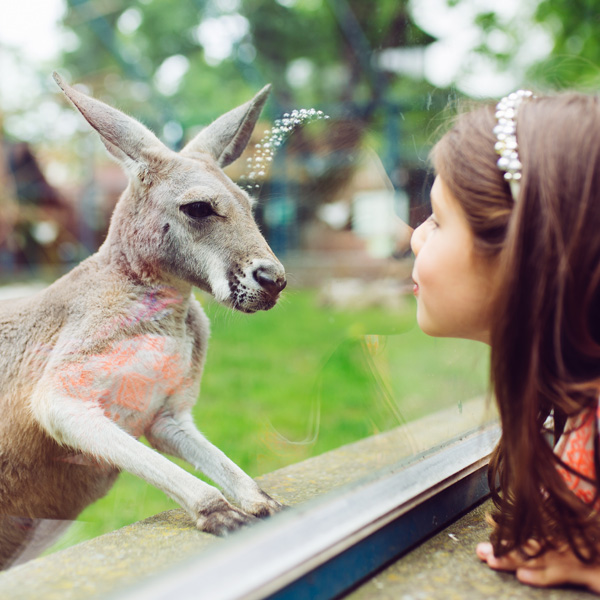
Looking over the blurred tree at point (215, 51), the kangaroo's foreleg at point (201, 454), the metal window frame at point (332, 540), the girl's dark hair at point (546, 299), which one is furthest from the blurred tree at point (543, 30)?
the kangaroo's foreleg at point (201, 454)

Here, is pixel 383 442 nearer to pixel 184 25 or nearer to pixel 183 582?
pixel 183 582

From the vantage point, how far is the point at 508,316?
929mm

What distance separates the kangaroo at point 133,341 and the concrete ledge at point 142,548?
0.26 feet

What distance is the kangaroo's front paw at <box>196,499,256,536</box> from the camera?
0.98 meters

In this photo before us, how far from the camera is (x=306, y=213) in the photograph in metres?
1.81

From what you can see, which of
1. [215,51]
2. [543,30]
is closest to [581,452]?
[215,51]

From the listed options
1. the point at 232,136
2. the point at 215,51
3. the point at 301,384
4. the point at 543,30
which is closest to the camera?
the point at 232,136

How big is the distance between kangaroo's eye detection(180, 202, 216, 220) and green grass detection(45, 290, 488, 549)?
0.17m

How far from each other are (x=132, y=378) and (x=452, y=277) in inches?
22.8

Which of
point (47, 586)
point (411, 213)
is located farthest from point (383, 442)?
point (47, 586)

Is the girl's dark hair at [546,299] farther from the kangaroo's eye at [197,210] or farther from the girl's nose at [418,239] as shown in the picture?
the kangaroo's eye at [197,210]

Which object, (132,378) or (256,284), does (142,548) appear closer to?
(132,378)

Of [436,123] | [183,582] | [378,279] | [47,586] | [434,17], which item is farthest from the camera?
[434,17]

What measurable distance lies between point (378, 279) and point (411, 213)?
958 mm
